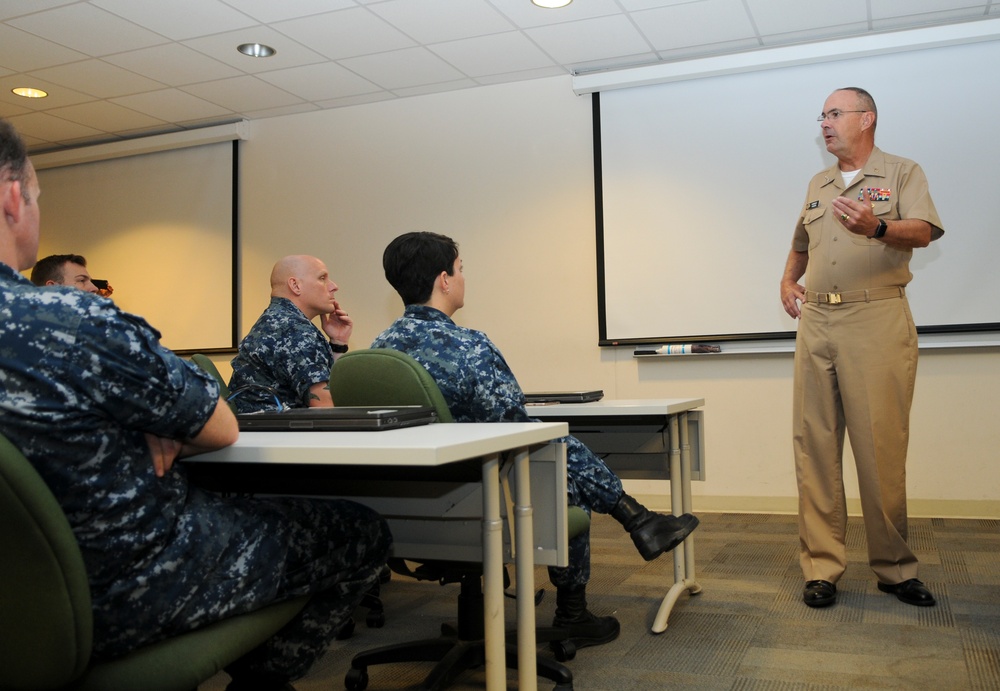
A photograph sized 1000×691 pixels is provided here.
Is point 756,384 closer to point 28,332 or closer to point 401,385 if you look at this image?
point 401,385

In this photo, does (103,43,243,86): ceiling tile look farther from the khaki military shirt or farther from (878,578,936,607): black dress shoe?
(878,578,936,607): black dress shoe

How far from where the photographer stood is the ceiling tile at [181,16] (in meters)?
3.97

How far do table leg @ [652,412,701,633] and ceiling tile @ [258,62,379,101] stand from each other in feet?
10.3

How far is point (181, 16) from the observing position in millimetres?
4105

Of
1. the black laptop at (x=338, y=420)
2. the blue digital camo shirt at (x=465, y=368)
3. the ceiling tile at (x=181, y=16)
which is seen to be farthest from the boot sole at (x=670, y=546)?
the ceiling tile at (x=181, y=16)

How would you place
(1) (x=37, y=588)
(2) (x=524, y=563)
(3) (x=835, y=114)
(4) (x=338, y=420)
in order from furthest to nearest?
(3) (x=835, y=114), (2) (x=524, y=563), (4) (x=338, y=420), (1) (x=37, y=588)

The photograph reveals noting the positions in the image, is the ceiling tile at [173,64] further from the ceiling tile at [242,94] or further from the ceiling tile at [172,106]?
the ceiling tile at [172,106]

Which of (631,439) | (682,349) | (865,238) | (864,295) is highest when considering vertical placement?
(865,238)

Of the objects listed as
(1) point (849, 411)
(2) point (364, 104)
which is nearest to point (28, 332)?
(1) point (849, 411)

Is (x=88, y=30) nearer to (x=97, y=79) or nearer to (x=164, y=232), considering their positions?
(x=97, y=79)

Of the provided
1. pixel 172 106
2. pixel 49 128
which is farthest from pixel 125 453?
pixel 49 128

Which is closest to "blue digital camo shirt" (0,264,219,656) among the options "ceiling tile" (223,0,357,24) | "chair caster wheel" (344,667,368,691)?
"chair caster wheel" (344,667,368,691)

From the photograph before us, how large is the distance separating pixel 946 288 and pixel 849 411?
1739 millimetres

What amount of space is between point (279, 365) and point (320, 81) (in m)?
2.85
